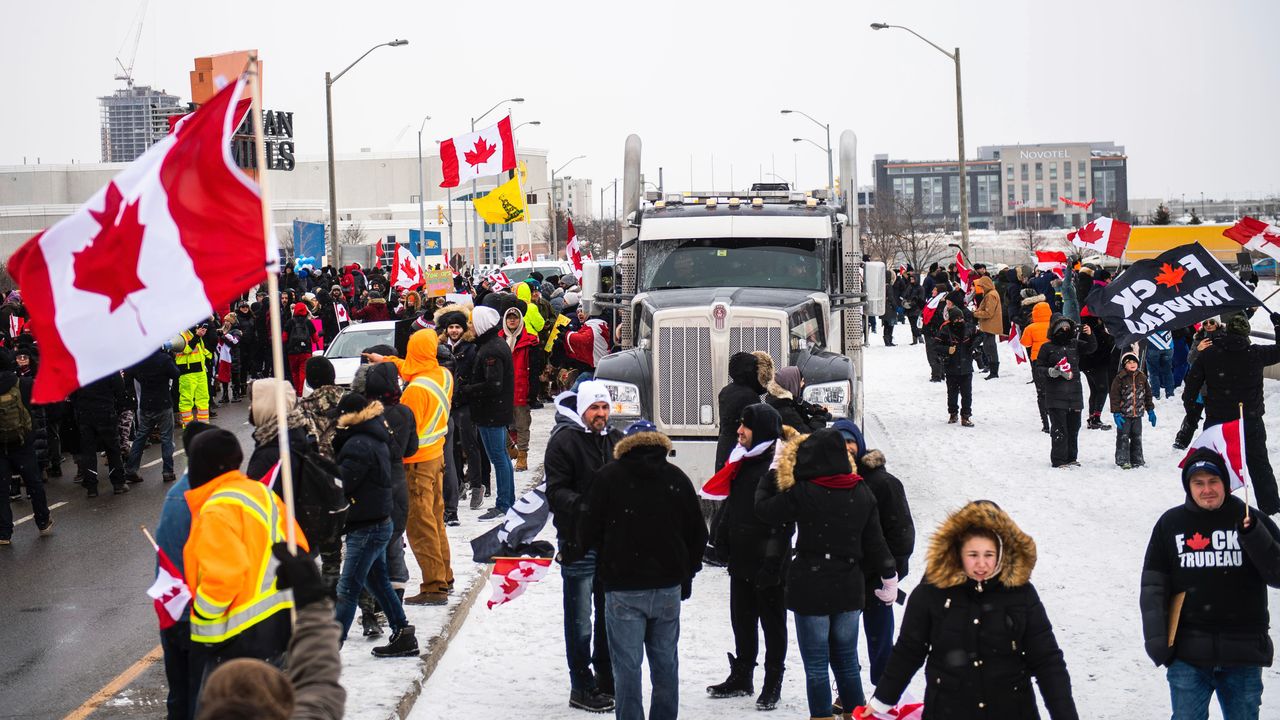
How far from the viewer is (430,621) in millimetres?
9898

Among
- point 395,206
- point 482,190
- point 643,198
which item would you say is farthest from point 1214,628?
point 395,206

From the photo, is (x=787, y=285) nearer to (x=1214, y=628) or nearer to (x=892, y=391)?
(x=1214, y=628)

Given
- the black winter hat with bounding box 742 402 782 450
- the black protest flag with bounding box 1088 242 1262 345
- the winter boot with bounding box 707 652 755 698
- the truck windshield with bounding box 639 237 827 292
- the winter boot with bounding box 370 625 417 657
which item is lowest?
the winter boot with bounding box 707 652 755 698

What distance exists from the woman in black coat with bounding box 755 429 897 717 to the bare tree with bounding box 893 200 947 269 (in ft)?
192

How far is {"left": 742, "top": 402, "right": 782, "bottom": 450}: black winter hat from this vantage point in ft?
26.6

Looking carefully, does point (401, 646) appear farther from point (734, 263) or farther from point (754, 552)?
point (734, 263)

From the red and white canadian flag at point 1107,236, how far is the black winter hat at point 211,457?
1794 centimetres

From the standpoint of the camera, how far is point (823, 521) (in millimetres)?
7277

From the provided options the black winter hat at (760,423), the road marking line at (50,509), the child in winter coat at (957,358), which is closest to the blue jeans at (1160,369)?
the child in winter coat at (957,358)

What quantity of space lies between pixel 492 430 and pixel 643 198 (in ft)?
18.1

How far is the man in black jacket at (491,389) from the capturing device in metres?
13.3

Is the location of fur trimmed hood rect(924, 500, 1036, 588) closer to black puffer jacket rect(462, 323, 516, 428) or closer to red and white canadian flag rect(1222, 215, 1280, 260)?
black puffer jacket rect(462, 323, 516, 428)

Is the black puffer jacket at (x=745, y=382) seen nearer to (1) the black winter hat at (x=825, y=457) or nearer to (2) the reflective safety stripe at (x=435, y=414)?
(2) the reflective safety stripe at (x=435, y=414)

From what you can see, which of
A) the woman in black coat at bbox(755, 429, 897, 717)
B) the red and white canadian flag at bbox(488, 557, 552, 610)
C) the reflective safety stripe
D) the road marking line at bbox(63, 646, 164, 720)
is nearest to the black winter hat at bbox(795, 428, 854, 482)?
the woman in black coat at bbox(755, 429, 897, 717)
